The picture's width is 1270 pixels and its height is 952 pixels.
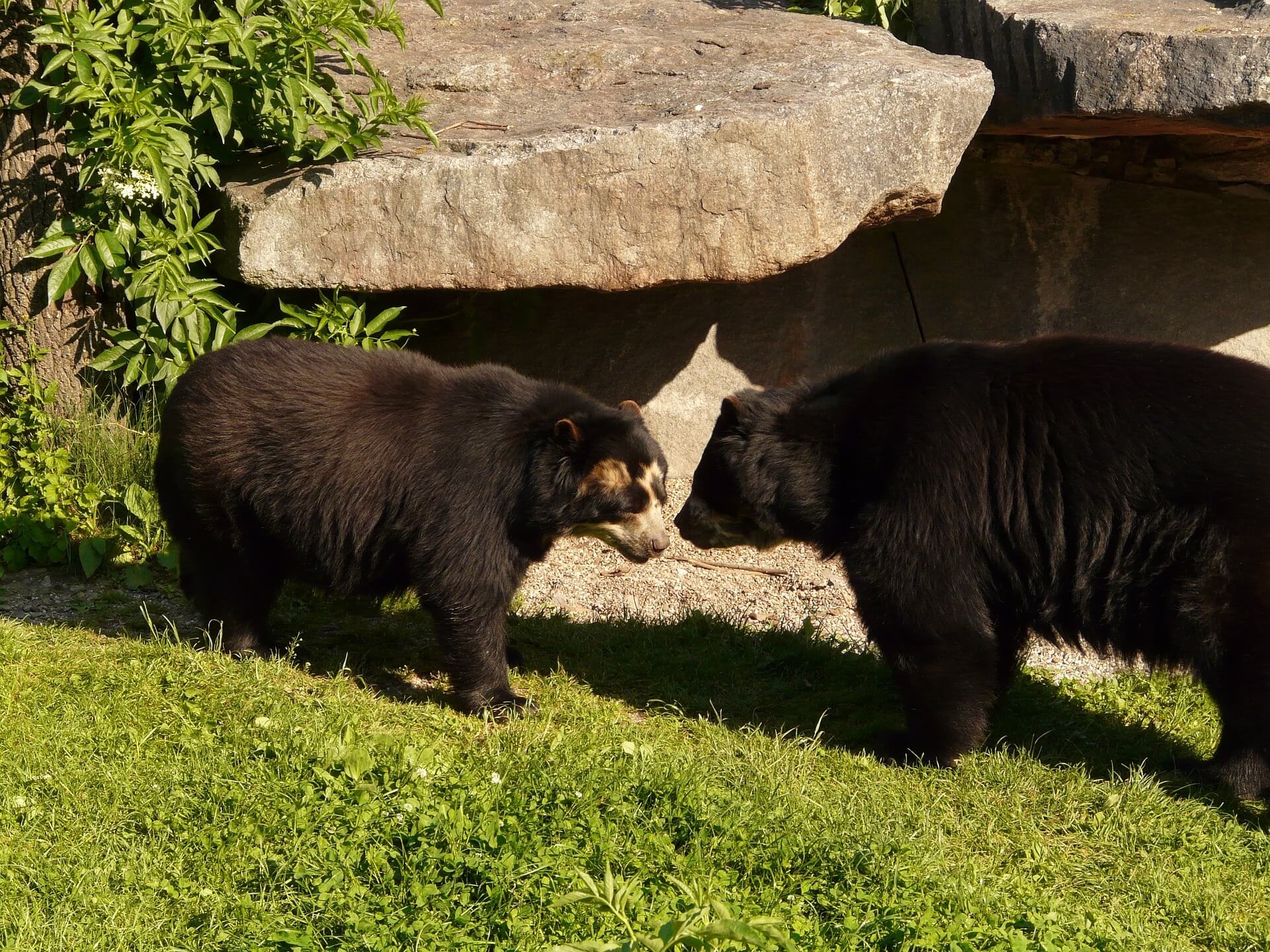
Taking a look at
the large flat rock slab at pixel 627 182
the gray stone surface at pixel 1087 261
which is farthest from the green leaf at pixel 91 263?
the gray stone surface at pixel 1087 261

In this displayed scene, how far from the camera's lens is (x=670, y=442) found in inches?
332

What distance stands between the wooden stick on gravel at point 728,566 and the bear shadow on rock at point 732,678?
1.23 metres

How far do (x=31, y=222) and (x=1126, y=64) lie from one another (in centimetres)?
605

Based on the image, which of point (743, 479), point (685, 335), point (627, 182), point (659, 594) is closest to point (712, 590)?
point (659, 594)

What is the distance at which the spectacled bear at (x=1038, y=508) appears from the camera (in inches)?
172

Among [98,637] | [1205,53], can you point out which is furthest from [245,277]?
[1205,53]

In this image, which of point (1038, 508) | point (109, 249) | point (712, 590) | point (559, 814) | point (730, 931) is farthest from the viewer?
point (712, 590)

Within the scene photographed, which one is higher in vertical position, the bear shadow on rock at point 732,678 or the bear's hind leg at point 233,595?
the bear's hind leg at point 233,595

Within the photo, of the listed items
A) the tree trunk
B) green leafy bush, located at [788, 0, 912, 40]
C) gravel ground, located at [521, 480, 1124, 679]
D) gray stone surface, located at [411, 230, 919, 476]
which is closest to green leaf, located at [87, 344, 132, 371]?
the tree trunk

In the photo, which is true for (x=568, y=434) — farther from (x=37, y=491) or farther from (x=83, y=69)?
(x=37, y=491)

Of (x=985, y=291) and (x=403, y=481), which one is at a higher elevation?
(x=985, y=291)

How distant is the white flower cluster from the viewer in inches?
240

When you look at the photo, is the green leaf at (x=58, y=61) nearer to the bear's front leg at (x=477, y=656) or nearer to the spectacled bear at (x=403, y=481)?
the spectacled bear at (x=403, y=481)

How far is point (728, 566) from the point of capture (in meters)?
7.68
